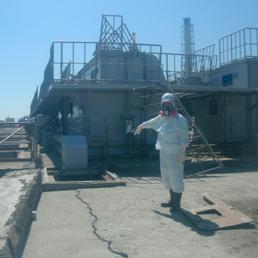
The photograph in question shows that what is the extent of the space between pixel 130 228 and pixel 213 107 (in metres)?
12.6

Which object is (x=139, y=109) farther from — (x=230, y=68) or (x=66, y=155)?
(x=230, y=68)

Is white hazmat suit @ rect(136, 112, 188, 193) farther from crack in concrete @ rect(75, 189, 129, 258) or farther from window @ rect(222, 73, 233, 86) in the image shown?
window @ rect(222, 73, 233, 86)

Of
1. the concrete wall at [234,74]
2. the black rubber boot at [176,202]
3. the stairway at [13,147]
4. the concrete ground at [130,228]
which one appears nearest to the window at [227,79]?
the concrete wall at [234,74]

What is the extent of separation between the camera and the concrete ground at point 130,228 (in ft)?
18.6

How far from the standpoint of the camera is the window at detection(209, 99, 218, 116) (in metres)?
18.4

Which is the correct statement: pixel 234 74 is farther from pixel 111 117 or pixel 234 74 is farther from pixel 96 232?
pixel 96 232

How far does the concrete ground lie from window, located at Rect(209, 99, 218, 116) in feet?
28.4

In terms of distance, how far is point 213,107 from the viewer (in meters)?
18.6

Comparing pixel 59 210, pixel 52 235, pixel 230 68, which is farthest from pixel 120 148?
pixel 52 235

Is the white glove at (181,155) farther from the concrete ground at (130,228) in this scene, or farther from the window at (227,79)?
the window at (227,79)

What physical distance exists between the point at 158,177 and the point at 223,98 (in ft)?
22.2

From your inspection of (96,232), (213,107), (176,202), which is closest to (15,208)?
(96,232)

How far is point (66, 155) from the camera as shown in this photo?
12852 mm

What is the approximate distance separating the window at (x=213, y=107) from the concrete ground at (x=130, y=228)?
8663 mm
